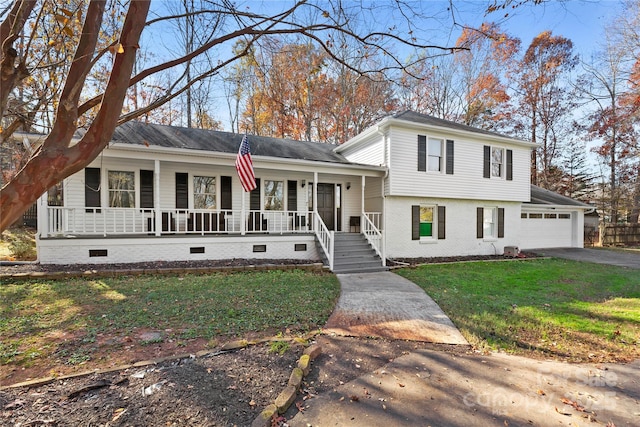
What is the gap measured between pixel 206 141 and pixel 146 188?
2.81 m

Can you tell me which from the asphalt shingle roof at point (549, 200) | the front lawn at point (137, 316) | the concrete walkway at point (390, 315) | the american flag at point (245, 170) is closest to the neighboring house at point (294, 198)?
the american flag at point (245, 170)

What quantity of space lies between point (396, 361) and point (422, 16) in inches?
172

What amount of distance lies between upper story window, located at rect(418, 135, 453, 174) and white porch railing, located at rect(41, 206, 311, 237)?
5468 millimetres

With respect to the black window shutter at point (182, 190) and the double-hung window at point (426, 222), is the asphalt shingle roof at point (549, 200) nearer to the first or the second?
the double-hung window at point (426, 222)

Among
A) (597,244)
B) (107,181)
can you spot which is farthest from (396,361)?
(597,244)

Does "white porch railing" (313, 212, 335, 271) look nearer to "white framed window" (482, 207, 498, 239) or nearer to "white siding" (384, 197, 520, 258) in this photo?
"white siding" (384, 197, 520, 258)

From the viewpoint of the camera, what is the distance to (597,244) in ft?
62.5

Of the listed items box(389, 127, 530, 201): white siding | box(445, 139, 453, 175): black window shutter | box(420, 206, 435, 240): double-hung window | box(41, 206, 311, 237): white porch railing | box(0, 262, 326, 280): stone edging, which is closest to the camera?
box(0, 262, 326, 280): stone edging

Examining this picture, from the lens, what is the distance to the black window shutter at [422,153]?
11.8 meters

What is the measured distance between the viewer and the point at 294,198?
12.0 m

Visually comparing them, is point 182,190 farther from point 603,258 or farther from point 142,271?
point 603,258

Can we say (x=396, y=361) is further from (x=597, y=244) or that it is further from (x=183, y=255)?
(x=597, y=244)

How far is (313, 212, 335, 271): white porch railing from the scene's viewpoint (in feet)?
30.7

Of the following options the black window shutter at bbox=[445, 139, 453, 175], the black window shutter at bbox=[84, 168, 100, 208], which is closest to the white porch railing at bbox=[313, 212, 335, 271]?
the black window shutter at bbox=[445, 139, 453, 175]
